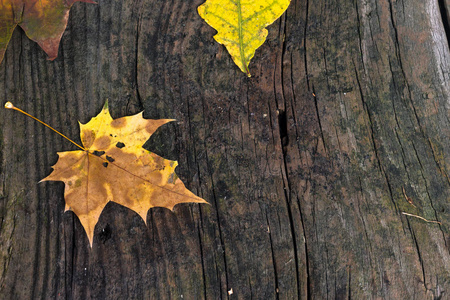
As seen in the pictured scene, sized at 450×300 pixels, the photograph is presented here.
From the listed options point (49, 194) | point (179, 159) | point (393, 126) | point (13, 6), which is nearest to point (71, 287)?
point (49, 194)

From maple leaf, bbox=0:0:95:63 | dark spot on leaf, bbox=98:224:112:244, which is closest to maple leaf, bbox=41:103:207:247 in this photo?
dark spot on leaf, bbox=98:224:112:244

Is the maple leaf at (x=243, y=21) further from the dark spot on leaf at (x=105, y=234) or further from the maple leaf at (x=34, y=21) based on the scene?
the dark spot on leaf at (x=105, y=234)

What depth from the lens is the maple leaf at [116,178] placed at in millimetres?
1403

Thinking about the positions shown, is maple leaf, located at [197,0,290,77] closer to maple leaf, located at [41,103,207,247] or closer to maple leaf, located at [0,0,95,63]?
maple leaf, located at [41,103,207,247]

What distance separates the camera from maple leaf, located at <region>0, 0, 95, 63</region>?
1.55 metres

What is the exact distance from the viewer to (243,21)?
1553 millimetres

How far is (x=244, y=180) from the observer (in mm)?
1494

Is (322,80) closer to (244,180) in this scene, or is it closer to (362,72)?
(362,72)

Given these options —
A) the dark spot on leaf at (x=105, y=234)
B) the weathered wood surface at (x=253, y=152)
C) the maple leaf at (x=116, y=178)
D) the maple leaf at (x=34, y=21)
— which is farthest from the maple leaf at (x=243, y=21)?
the dark spot on leaf at (x=105, y=234)

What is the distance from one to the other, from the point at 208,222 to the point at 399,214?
874mm

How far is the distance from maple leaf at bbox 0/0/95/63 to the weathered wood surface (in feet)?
0.26

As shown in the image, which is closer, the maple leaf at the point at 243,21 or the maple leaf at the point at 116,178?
the maple leaf at the point at 116,178

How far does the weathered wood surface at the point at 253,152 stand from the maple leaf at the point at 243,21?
71 mm

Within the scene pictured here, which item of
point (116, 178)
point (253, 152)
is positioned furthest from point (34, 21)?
point (253, 152)
